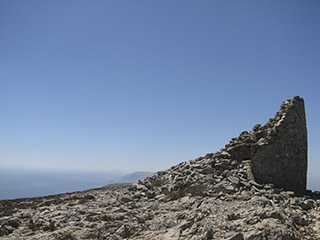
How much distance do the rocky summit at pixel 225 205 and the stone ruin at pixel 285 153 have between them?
65mm

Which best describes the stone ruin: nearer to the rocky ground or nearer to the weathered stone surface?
the weathered stone surface

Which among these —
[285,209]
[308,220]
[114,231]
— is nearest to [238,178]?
[285,209]

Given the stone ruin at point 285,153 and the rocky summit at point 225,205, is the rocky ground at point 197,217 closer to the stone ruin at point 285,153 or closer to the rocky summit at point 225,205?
the rocky summit at point 225,205

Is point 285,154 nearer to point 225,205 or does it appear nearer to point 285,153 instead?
point 285,153

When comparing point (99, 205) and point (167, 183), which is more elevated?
point (167, 183)

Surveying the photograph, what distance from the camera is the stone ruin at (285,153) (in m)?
15.3

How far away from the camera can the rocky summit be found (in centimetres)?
896

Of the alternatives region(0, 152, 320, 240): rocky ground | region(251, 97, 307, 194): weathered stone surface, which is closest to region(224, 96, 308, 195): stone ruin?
region(251, 97, 307, 194): weathered stone surface

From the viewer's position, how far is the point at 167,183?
698 inches

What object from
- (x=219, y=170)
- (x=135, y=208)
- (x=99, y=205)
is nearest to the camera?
(x=135, y=208)

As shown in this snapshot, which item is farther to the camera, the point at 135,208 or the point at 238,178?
the point at 238,178

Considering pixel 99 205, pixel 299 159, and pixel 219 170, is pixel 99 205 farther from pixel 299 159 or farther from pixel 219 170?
pixel 299 159

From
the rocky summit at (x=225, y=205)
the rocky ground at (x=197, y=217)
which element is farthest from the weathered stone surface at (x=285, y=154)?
the rocky ground at (x=197, y=217)

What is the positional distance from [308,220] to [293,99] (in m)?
10.4
